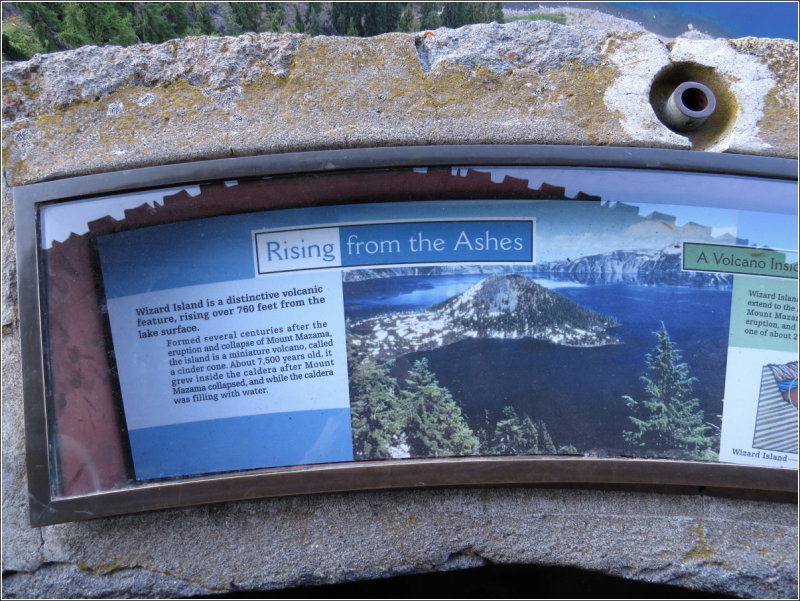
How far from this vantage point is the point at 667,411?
149cm

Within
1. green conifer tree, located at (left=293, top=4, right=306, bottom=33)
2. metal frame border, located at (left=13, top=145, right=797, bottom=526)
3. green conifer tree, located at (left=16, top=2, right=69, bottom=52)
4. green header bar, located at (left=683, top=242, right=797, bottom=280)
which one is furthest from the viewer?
green conifer tree, located at (left=293, top=4, right=306, bottom=33)

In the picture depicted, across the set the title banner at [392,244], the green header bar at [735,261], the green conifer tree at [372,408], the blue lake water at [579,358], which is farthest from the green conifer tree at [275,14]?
the green header bar at [735,261]

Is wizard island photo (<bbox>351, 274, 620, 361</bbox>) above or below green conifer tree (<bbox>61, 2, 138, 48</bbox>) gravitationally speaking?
below

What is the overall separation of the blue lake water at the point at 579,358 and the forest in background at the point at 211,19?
80cm

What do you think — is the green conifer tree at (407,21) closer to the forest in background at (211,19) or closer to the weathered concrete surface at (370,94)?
the forest in background at (211,19)

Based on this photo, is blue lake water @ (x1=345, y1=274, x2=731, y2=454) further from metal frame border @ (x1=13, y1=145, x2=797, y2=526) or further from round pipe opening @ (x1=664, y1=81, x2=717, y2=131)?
round pipe opening @ (x1=664, y1=81, x2=717, y2=131)

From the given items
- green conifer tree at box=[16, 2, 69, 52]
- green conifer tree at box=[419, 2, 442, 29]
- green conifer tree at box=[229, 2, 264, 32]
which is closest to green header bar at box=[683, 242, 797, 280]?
green conifer tree at box=[419, 2, 442, 29]

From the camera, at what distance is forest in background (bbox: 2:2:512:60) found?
1643mm

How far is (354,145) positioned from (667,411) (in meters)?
1.01

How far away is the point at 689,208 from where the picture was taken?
4.89ft

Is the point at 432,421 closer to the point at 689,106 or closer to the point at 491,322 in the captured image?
the point at 491,322

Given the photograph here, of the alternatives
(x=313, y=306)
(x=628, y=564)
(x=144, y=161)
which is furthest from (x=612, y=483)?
(x=144, y=161)

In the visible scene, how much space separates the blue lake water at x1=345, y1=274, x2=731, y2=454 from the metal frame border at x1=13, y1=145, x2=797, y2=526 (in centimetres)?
11

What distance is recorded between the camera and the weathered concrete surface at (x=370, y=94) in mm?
1475
